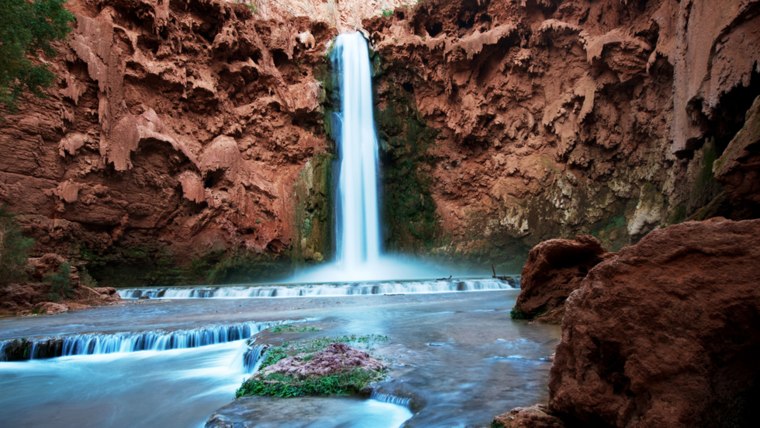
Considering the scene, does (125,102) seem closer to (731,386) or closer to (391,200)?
(391,200)

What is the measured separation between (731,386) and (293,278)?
84.9ft

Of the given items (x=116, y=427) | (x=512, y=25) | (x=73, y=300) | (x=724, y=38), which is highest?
(x=512, y=25)

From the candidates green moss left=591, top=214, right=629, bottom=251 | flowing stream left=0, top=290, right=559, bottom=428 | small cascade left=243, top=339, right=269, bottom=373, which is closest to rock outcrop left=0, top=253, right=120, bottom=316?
flowing stream left=0, top=290, right=559, bottom=428

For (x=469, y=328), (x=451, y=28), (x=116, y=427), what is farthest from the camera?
(x=451, y=28)

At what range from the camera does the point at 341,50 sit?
30.6 meters

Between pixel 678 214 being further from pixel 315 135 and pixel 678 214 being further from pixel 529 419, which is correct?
pixel 315 135

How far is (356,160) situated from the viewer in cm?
2952

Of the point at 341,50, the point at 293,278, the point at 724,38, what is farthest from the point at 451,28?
the point at 724,38

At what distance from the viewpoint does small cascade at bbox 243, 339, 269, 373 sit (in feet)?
20.0

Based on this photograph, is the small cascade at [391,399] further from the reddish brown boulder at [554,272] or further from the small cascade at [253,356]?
the reddish brown boulder at [554,272]

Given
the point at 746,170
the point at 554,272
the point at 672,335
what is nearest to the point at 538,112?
the point at 746,170

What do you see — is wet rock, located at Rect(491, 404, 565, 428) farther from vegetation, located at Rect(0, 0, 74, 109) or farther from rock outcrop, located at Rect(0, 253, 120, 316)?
A: rock outcrop, located at Rect(0, 253, 120, 316)

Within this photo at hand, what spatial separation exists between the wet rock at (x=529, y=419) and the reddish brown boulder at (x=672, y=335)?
0.29 ft

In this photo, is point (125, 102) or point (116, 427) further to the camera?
point (125, 102)
